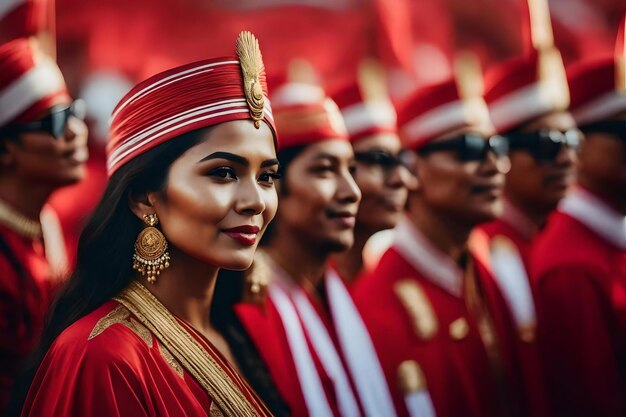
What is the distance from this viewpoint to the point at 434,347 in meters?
4.14

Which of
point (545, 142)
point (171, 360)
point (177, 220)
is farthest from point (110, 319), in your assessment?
point (545, 142)

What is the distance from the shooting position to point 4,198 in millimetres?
3639

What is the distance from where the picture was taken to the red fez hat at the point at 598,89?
197 inches

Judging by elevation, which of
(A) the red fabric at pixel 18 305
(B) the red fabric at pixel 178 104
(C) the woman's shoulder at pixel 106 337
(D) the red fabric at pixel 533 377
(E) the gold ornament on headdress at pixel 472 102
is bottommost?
(D) the red fabric at pixel 533 377

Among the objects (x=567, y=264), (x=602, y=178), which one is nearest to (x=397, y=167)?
(x=567, y=264)

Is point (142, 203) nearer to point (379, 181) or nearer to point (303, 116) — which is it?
point (303, 116)

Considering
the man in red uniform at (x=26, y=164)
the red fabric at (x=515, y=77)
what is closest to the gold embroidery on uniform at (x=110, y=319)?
the man in red uniform at (x=26, y=164)

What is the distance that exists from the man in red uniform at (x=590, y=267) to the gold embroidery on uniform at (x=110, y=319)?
2.81m

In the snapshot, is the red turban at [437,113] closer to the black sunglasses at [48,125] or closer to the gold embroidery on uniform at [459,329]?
the gold embroidery on uniform at [459,329]

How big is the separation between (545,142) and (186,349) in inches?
121

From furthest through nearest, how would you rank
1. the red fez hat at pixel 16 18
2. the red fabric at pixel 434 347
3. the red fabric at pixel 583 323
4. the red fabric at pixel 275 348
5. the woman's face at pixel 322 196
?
the red fabric at pixel 583 323 → the red fabric at pixel 434 347 → the red fez hat at pixel 16 18 → the woman's face at pixel 322 196 → the red fabric at pixel 275 348

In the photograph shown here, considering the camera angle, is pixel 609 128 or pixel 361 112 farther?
pixel 609 128

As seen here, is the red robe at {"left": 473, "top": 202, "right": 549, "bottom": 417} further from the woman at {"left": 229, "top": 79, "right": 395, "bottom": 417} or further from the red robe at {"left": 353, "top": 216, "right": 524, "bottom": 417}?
the woman at {"left": 229, "top": 79, "right": 395, "bottom": 417}

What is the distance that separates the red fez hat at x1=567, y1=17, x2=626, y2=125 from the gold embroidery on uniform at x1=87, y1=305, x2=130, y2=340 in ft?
11.4
